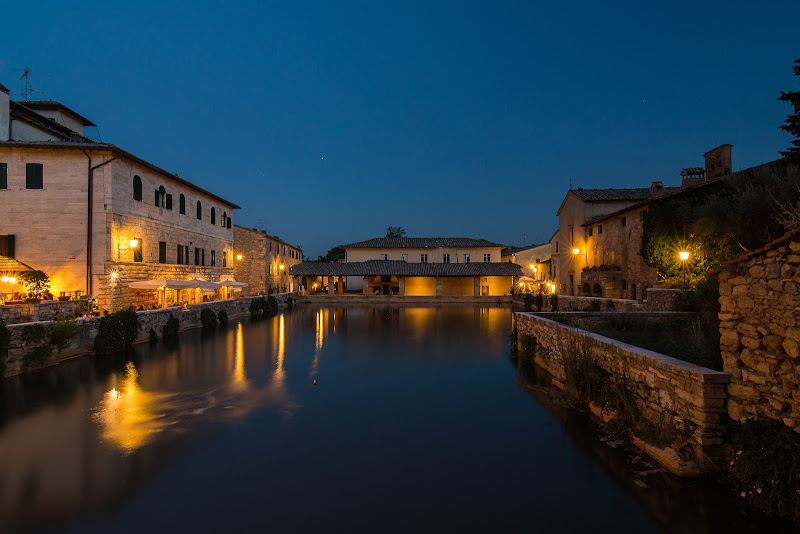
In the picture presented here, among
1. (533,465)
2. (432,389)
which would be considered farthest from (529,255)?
(533,465)

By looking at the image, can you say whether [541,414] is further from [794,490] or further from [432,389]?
[794,490]

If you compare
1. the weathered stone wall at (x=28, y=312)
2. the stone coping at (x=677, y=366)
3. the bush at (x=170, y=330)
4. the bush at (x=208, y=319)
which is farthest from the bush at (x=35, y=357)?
the stone coping at (x=677, y=366)

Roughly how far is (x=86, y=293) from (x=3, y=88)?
10135 mm

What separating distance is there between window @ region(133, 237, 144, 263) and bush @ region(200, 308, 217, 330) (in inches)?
140

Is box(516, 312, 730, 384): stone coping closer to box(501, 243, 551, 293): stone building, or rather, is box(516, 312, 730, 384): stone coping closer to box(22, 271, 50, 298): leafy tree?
box(22, 271, 50, 298): leafy tree

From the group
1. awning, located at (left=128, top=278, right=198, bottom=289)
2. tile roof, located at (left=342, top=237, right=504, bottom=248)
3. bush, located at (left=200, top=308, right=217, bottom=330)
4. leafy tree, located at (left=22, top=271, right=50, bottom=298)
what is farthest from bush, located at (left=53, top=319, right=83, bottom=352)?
tile roof, located at (left=342, top=237, right=504, bottom=248)

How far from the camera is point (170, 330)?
15578 millimetres

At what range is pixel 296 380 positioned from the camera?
995 cm

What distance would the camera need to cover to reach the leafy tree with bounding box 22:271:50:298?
15414mm

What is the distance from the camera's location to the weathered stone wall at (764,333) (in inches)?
155

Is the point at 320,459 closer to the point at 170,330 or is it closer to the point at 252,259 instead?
the point at 170,330

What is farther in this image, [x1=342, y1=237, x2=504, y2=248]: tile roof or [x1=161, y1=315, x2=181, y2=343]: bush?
[x1=342, y1=237, x2=504, y2=248]: tile roof

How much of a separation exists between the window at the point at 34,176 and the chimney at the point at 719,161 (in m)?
31.1

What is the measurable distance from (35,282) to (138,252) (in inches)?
147
